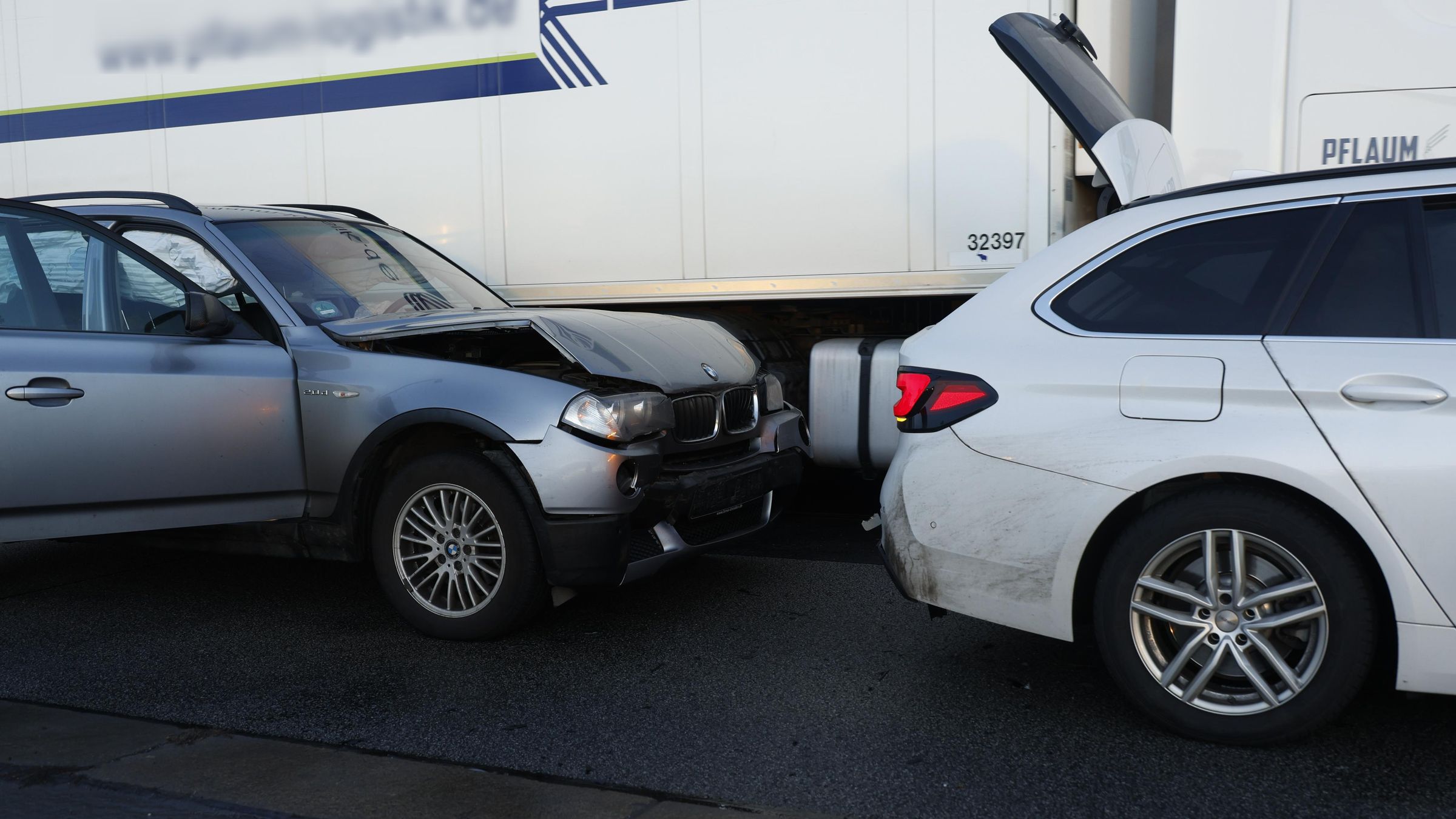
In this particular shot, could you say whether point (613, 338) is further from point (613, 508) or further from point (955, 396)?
point (955, 396)

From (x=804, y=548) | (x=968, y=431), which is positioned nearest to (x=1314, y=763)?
(x=968, y=431)

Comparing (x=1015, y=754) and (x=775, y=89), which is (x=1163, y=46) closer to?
(x=775, y=89)

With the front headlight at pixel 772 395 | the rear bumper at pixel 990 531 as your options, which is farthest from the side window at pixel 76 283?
the rear bumper at pixel 990 531

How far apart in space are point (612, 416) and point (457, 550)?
0.80 m

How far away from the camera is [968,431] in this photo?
3.55 meters

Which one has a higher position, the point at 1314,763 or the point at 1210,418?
the point at 1210,418

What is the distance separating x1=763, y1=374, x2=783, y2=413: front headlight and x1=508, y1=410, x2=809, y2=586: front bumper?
0.76 metres

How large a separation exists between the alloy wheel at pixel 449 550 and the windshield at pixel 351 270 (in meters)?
0.98

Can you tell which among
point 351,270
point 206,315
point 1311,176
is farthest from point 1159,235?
point 351,270

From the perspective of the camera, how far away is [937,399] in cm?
365

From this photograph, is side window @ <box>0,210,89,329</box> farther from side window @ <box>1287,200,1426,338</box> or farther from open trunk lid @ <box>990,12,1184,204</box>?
side window @ <box>1287,200,1426,338</box>

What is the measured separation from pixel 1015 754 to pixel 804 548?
2.80 m

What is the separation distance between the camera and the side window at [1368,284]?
3.21 meters

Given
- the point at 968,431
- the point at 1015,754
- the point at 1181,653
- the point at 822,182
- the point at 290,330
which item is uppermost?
the point at 822,182
